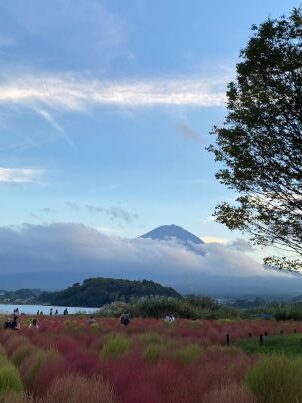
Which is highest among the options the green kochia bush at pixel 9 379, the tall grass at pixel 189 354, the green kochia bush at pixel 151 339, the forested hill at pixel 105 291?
the forested hill at pixel 105 291

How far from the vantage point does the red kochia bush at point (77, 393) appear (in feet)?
27.0

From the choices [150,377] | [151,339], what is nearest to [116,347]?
[151,339]

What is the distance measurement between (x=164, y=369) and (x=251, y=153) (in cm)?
1141

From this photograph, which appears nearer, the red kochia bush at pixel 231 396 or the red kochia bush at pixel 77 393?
the red kochia bush at pixel 231 396

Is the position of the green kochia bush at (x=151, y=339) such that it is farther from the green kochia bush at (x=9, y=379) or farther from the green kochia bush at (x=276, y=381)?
the green kochia bush at (x=276, y=381)

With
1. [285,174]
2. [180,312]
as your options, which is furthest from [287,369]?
[180,312]

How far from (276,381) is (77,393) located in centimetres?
357

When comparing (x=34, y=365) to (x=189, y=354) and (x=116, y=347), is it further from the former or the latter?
(x=116, y=347)

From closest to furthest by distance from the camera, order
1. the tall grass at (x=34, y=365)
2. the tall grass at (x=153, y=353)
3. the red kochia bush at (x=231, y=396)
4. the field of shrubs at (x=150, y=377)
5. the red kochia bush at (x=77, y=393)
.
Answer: the red kochia bush at (x=231, y=396) → the red kochia bush at (x=77, y=393) → the field of shrubs at (x=150, y=377) → the tall grass at (x=34, y=365) → the tall grass at (x=153, y=353)

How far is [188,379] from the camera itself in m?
10.9

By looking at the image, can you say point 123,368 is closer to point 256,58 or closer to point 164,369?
point 164,369

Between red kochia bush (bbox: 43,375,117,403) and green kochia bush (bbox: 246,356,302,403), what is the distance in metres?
2.54

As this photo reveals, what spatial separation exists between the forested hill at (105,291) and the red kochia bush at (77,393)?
348 feet

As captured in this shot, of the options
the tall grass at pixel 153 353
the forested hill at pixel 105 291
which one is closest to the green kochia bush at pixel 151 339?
the tall grass at pixel 153 353
